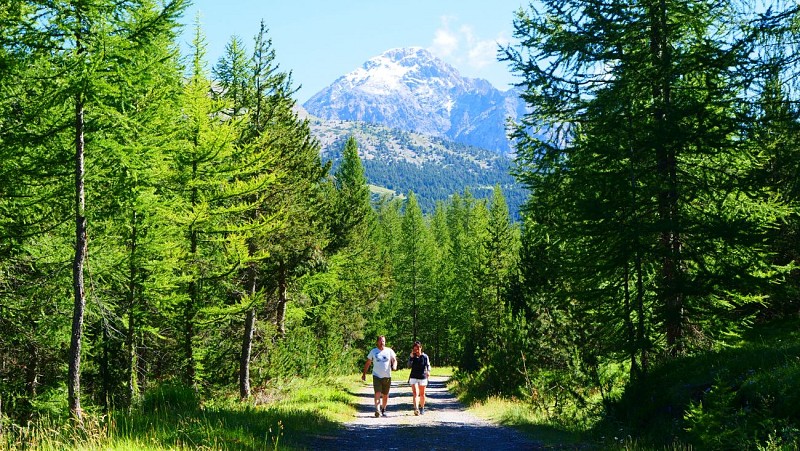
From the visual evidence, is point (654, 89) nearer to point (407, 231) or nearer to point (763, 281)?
point (763, 281)

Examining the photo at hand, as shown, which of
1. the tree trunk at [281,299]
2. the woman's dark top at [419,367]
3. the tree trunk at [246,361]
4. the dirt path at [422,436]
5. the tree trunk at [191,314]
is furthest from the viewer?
the tree trunk at [281,299]

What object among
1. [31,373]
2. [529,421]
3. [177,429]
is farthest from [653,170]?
[31,373]

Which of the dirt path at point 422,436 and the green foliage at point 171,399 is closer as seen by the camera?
the dirt path at point 422,436

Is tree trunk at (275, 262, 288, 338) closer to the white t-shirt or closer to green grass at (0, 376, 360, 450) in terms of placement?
the white t-shirt

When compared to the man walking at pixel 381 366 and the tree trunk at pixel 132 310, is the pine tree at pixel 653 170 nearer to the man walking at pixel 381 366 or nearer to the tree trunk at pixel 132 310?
the man walking at pixel 381 366

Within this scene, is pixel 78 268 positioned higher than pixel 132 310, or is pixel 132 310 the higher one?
pixel 78 268

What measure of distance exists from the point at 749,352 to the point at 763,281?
178cm

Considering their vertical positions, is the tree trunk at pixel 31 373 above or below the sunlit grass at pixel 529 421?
above

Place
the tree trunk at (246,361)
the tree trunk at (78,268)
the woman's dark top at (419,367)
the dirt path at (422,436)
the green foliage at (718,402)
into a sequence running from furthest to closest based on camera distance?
the tree trunk at (246,361) < the woman's dark top at (419,367) < the dirt path at (422,436) < the tree trunk at (78,268) < the green foliage at (718,402)

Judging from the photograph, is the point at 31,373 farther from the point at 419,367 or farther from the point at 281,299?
the point at 419,367

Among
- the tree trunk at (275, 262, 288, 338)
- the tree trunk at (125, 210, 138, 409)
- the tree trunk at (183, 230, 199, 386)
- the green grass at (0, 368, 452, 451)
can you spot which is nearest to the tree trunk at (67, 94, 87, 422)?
the green grass at (0, 368, 452, 451)

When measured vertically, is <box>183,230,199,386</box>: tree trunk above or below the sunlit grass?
above

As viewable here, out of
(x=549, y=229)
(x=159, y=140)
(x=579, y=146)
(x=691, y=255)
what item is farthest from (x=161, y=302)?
(x=691, y=255)

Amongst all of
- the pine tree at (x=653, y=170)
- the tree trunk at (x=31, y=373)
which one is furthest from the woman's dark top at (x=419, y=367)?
the tree trunk at (x=31, y=373)
